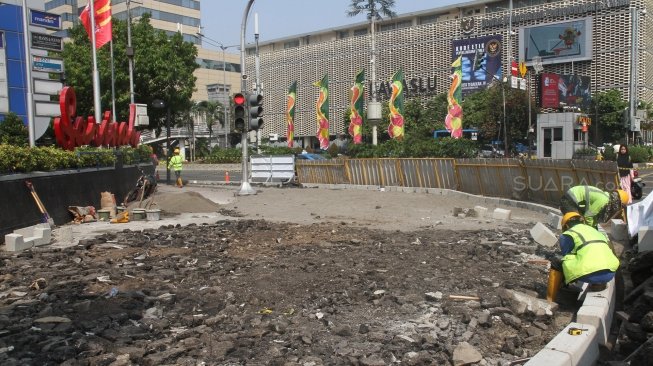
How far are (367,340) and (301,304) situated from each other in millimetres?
1284

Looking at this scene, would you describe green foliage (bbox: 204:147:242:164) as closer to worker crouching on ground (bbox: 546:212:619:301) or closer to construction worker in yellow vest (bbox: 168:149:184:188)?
construction worker in yellow vest (bbox: 168:149:184:188)

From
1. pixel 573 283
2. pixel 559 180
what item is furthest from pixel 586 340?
pixel 559 180

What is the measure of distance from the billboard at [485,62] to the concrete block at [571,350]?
198 ft

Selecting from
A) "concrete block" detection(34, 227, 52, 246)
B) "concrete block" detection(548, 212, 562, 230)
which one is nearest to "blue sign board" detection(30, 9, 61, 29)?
"concrete block" detection(34, 227, 52, 246)

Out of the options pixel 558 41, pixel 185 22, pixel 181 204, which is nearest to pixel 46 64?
pixel 181 204

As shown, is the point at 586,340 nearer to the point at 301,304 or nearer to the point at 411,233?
the point at 301,304

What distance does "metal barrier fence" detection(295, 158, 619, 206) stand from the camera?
13990mm

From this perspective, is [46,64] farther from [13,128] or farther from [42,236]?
[42,236]

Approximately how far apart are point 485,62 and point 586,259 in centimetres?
6163

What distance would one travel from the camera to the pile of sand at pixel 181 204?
15781 millimetres

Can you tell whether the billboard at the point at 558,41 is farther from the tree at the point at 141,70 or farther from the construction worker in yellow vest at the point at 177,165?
the construction worker in yellow vest at the point at 177,165

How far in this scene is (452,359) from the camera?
15.3 feet

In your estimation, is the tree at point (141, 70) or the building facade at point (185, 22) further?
the building facade at point (185, 22)

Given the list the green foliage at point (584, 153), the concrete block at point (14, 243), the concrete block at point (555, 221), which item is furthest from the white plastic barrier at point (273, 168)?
the green foliage at point (584, 153)
